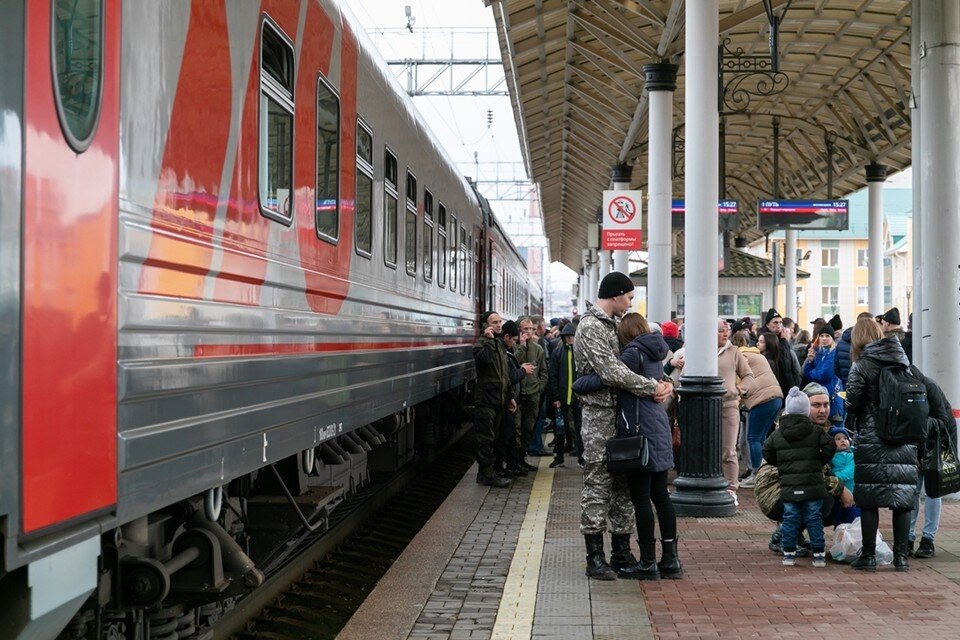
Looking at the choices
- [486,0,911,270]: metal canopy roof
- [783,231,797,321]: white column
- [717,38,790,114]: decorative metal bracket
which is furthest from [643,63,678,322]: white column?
[783,231,797,321]: white column

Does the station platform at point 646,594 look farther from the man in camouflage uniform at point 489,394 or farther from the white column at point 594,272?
the white column at point 594,272

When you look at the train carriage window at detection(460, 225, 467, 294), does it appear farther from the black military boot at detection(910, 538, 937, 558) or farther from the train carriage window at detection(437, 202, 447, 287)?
the black military boot at detection(910, 538, 937, 558)

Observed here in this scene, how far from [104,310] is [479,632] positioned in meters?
3.08

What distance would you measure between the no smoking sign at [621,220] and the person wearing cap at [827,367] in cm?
633

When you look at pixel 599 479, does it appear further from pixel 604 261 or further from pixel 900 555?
pixel 604 261

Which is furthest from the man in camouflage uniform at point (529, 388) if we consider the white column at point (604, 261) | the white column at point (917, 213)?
the white column at point (604, 261)

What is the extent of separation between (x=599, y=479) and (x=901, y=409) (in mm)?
1882

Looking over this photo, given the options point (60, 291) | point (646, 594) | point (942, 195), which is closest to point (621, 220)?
point (942, 195)

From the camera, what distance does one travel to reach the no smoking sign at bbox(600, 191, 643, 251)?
65.3ft

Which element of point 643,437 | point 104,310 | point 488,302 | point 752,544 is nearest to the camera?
point 104,310

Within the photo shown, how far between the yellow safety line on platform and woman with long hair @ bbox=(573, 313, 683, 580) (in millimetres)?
623

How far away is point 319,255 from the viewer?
6.77 m

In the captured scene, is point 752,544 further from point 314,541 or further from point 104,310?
point 104,310

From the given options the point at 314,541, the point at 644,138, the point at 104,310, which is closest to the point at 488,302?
the point at 644,138
